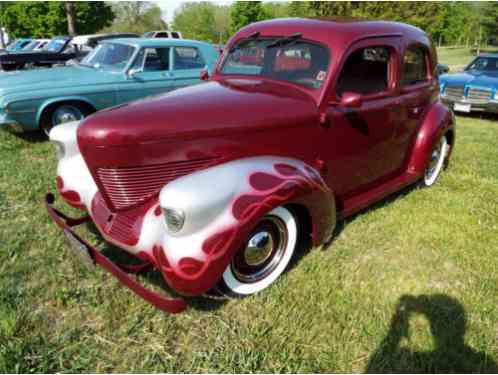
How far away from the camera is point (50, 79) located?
6.15 m

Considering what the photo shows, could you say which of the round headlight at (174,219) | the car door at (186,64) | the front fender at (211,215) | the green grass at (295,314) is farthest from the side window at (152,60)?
the round headlight at (174,219)

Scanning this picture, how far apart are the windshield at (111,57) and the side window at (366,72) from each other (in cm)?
449

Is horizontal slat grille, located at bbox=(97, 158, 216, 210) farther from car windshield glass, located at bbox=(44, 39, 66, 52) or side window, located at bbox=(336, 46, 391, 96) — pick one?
car windshield glass, located at bbox=(44, 39, 66, 52)

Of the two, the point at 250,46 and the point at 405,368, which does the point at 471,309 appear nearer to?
the point at 405,368

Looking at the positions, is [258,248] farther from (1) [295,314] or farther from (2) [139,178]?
(2) [139,178]

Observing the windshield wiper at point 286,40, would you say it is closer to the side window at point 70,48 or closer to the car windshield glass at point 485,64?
the car windshield glass at point 485,64

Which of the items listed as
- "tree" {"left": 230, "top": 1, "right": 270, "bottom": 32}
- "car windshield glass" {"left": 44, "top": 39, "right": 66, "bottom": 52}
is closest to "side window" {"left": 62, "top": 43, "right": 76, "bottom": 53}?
"car windshield glass" {"left": 44, "top": 39, "right": 66, "bottom": 52}

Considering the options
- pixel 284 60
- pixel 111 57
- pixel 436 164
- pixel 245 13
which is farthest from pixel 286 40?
pixel 245 13

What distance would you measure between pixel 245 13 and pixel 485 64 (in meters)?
32.4

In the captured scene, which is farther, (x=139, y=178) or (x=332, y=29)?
(x=332, y=29)

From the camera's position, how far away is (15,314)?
7.87ft

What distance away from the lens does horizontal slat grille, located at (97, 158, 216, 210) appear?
7.77 ft

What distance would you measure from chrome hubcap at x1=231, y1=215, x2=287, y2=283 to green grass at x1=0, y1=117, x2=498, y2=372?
15cm

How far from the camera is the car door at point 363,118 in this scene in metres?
3.01
